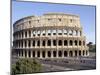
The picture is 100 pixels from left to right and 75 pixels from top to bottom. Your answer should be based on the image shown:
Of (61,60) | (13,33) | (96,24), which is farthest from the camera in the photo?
(96,24)

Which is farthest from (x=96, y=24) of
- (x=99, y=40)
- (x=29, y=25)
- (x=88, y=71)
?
(x=29, y=25)

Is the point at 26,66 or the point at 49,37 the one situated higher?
the point at 49,37

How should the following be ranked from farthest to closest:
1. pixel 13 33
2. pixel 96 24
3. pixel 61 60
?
pixel 96 24 < pixel 61 60 < pixel 13 33

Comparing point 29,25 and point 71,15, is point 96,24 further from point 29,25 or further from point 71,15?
point 29,25

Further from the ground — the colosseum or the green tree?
the colosseum

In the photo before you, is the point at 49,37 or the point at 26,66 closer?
the point at 26,66
